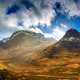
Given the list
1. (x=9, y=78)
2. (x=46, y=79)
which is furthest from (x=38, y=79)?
(x=9, y=78)

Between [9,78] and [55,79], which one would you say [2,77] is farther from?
[55,79]

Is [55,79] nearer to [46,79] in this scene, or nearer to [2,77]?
[46,79]

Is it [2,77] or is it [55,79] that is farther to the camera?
[55,79]

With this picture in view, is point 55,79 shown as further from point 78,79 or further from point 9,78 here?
point 9,78

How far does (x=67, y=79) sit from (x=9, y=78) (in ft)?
245

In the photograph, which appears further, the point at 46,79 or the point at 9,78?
the point at 46,79

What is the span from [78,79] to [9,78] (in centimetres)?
7485

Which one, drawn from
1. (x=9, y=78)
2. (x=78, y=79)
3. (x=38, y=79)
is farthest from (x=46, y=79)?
(x=9, y=78)

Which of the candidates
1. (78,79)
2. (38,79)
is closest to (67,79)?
(78,79)

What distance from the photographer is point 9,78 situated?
345ft

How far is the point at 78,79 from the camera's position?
16662 centimetres

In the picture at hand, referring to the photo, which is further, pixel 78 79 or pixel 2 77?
pixel 78 79

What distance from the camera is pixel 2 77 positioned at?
10325 centimetres

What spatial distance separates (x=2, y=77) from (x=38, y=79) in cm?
7135
